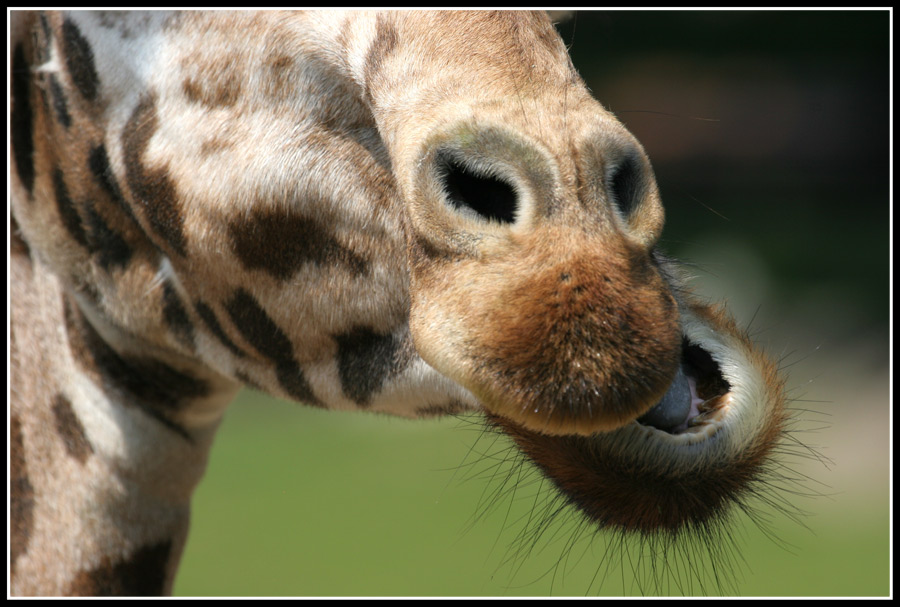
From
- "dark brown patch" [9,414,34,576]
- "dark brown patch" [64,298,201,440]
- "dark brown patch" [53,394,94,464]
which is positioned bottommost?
"dark brown patch" [9,414,34,576]

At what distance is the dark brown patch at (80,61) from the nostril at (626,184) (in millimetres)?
1050

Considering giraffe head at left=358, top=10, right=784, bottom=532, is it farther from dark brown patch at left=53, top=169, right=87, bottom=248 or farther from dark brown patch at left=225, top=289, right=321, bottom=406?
dark brown patch at left=53, top=169, right=87, bottom=248

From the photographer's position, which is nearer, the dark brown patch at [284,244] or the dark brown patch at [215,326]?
the dark brown patch at [284,244]

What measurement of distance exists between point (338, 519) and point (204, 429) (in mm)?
6008

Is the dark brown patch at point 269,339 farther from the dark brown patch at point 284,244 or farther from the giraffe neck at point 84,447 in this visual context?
the giraffe neck at point 84,447

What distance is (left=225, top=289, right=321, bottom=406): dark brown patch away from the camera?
1.81 m

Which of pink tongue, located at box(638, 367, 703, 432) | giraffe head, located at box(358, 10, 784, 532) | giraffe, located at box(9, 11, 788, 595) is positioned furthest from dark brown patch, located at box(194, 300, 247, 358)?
pink tongue, located at box(638, 367, 703, 432)

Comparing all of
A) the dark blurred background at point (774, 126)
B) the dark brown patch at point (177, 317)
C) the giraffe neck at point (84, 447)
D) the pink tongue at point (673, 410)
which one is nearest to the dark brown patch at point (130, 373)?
the giraffe neck at point (84, 447)

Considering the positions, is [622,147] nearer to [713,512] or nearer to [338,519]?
[713,512]

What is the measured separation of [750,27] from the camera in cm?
1033

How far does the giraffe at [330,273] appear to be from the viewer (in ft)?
4.36

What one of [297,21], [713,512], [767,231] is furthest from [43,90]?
[767,231]

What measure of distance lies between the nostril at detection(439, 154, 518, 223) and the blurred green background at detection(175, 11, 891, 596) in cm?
552

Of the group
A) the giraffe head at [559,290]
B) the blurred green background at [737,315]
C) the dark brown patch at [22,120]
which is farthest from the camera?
the blurred green background at [737,315]
